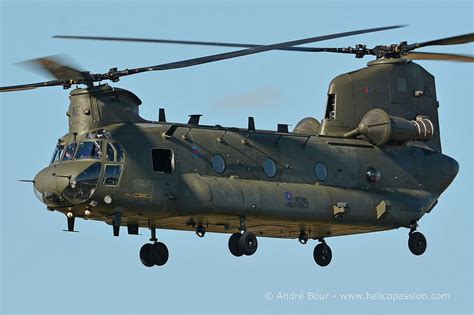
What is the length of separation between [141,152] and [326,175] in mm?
6193

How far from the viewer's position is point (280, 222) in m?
36.2

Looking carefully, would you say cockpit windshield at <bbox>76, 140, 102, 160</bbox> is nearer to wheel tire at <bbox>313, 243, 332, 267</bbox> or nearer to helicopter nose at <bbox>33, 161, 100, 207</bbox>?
helicopter nose at <bbox>33, 161, 100, 207</bbox>

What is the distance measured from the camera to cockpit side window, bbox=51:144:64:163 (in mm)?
34719

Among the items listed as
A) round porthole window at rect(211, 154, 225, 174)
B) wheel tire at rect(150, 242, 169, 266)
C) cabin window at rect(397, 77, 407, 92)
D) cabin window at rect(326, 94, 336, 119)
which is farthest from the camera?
cabin window at rect(397, 77, 407, 92)

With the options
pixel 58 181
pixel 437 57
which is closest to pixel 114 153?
pixel 58 181

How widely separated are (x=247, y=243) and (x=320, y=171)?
3787 millimetres

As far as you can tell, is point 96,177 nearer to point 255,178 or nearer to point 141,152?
point 141,152

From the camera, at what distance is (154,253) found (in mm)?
36281

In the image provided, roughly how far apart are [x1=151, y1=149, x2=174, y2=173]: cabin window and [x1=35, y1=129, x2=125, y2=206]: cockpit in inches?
37.9

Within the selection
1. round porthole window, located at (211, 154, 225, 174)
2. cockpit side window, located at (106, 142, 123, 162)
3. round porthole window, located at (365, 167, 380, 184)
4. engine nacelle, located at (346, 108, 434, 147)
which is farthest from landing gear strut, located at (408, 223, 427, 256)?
cockpit side window, located at (106, 142, 123, 162)

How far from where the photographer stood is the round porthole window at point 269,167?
3638cm

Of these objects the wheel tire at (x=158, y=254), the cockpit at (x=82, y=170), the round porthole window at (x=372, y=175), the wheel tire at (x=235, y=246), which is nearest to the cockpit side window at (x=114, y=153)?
the cockpit at (x=82, y=170)

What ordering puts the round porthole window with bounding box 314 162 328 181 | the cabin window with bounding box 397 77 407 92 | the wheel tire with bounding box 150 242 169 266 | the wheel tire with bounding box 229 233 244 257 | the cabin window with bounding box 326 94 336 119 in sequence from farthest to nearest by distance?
the cabin window with bounding box 397 77 407 92 → the cabin window with bounding box 326 94 336 119 → the round porthole window with bounding box 314 162 328 181 → the wheel tire with bounding box 150 242 169 266 → the wheel tire with bounding box 229 233 244 257

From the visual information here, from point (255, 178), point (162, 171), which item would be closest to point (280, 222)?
point (255, 178)
